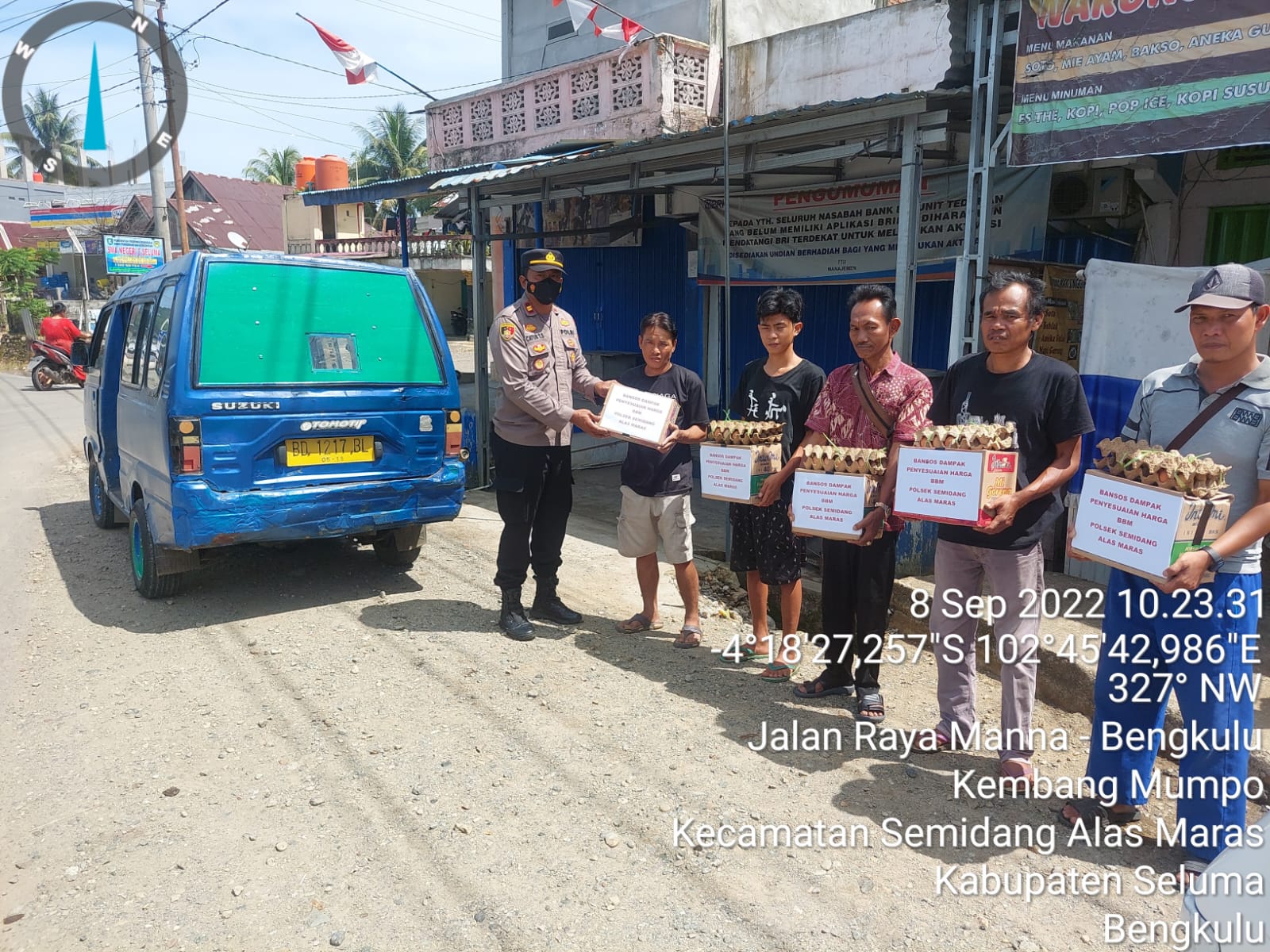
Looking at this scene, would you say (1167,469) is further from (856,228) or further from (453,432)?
(856,228)

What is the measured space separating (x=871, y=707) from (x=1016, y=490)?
125cm

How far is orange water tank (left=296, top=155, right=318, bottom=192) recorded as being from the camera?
83.1ft

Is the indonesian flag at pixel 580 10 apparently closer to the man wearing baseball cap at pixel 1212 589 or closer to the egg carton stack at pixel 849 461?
the egg carton stack at pixel 849 461

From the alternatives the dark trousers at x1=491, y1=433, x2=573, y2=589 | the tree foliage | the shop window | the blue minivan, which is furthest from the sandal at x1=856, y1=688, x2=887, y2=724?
the tree foliage

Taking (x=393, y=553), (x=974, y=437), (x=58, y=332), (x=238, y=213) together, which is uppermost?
(x=238, y=213)

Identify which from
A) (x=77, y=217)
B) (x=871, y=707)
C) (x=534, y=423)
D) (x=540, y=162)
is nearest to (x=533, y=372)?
(x=534, y=423)

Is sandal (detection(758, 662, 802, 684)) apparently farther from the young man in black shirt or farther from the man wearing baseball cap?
the man wearing baseball cap

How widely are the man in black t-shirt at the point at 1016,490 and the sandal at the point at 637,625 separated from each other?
6.30 ft

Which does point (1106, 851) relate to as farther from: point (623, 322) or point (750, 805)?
point (623, 322)

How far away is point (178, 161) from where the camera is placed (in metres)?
21.1

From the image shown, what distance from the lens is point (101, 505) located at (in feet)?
23.9

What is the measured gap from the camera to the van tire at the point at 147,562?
5219mm

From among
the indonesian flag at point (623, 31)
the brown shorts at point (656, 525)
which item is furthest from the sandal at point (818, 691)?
the indonesian flag at point (623, 31)

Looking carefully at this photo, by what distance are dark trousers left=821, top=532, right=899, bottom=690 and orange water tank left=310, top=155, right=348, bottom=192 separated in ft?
79.3
